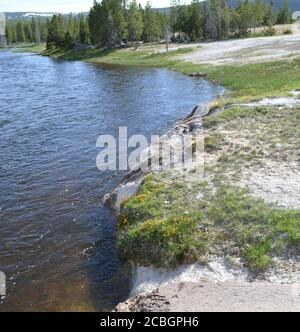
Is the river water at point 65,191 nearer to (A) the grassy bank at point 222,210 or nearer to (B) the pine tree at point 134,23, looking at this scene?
(A) the grassy bank at point 222,210

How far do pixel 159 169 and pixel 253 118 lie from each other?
26.3ft

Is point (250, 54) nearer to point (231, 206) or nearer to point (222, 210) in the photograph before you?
point (231, 206)

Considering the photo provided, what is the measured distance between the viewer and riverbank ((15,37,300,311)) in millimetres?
12164

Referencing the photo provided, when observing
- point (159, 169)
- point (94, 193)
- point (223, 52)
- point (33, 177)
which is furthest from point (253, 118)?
point (223, 52)

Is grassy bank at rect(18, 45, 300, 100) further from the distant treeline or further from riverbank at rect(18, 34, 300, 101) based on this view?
the distant treeline

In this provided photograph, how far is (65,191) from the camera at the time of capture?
782 inches

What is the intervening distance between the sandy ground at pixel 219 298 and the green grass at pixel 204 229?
3.23 feet

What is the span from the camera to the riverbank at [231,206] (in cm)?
1216

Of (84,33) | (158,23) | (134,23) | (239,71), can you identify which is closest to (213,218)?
(239,71)

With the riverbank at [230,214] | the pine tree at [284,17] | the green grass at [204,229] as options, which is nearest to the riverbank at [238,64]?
the riverbank at [230,214]

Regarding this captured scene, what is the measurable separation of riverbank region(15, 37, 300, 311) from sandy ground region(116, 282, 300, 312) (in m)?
0.36

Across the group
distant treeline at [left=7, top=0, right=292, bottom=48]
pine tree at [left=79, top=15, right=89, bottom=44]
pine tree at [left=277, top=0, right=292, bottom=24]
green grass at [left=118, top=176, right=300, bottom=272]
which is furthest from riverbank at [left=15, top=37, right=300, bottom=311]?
pine tree at [left=277, top=0, right=292, bottom=24]

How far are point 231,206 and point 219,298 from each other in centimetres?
424

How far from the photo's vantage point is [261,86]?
38.3 m
